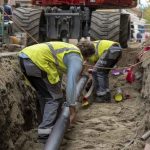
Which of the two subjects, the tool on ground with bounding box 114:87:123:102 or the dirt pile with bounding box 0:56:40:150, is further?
the tool on ground with bounding box 114:87:123:102

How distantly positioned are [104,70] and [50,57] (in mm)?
3534

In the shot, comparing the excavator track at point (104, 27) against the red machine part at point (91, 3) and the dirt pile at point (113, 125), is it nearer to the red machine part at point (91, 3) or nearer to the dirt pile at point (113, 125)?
the red machine part at point (91, 3)

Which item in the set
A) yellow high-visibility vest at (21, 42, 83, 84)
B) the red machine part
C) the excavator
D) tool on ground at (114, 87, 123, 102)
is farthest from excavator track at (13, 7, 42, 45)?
yellow high-visibility vest at (21, 42, 83, 84)

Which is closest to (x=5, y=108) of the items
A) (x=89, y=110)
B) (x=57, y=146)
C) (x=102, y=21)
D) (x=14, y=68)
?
(x=57, y=146)

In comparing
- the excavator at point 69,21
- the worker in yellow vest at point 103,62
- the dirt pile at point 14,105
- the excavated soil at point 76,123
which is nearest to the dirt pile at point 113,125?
the excavated soil at point 76,123

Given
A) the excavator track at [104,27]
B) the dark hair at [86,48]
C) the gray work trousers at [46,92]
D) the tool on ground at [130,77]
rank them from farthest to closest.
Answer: the excavator track at [104,27] → the tool on ground at [130,77] → the dark hair at [86,48] → the gray work trousers at [46,92]

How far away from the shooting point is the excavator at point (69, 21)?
11820mm

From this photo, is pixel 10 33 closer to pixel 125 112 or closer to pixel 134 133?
pixel 125 112

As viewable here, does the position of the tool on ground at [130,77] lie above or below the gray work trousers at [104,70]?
below

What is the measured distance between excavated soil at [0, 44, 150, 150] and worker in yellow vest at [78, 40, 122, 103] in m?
0.60

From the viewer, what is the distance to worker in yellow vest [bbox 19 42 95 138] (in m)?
6.20

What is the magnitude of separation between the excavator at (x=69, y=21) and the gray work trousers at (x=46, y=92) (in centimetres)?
542

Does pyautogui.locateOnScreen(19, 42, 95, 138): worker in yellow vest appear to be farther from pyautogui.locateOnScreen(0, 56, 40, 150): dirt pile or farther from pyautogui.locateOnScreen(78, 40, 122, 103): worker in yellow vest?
pyautogui.locateOnScreen(78, 40, 122, 103): worker in yellow vest

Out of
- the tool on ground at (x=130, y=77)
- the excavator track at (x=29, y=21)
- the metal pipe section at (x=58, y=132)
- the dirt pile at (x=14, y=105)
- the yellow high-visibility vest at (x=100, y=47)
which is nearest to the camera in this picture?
the metal pipe section at (x=58, y=132)
